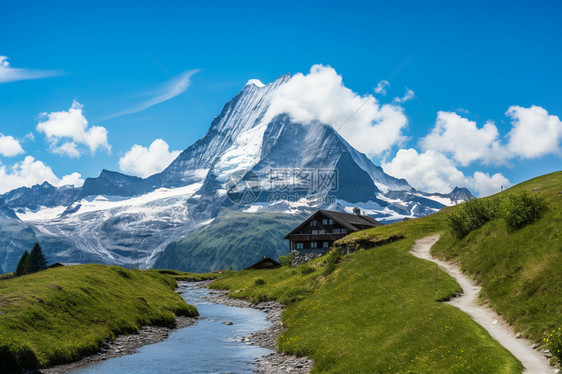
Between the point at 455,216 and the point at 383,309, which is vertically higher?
the point at 455,216

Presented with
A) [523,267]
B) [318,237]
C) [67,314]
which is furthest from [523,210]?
[318,237]

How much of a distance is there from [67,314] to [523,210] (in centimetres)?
4717

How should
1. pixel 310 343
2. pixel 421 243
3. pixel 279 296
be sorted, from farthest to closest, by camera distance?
1. pixel 279 296
2. pixel 421 243
3. pixel 310 343

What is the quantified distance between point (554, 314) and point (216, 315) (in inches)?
1943

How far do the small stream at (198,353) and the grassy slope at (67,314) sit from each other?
128 inches

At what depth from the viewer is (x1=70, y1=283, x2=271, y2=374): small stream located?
3559cm

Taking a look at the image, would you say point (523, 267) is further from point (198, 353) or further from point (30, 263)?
point (30, 263)

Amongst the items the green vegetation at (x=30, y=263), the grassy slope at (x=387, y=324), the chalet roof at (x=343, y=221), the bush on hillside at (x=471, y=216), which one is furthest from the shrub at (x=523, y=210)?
the green vegetation at (x=30, y=263)

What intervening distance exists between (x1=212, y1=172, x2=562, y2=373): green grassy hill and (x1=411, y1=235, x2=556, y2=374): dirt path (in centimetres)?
82

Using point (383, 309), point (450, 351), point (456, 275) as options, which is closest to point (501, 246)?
point (456, 275)

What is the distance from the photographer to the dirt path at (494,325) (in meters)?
25.5

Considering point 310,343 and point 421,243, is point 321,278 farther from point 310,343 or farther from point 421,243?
point 310,343

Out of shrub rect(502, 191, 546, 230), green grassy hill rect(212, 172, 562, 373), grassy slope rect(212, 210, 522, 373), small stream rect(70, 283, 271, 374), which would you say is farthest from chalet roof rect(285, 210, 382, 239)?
shrub rect(502, 191, 546, 230)

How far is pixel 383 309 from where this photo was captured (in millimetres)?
41562
